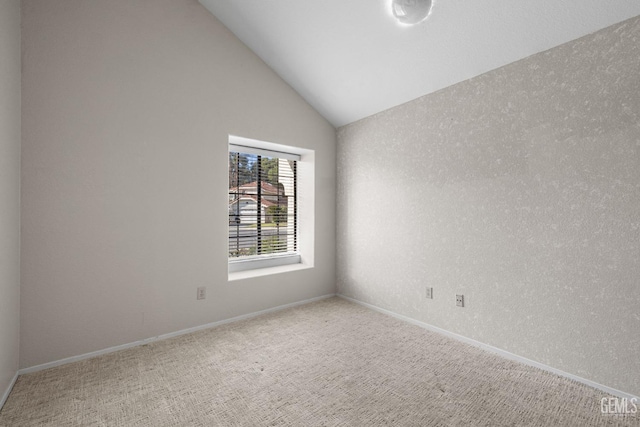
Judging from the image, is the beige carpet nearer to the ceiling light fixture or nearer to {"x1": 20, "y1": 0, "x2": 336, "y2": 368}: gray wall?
{"x1": 20, "y1": 0, "x2": 336, "y2": 368}: gray wall

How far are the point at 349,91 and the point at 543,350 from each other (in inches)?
112

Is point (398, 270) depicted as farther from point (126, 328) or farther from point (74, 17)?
point (74, 17)

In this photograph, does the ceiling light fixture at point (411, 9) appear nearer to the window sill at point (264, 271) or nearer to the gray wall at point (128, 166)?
the gray wall at point (128, 166)

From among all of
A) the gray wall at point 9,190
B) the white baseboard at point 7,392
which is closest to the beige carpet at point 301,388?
the white baseboard at point 7,392

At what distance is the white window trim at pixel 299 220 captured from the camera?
10.9ft

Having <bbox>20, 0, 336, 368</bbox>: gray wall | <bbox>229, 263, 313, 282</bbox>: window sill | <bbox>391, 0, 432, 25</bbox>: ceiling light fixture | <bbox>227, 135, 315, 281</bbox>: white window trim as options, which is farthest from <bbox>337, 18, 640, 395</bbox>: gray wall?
<bbox>20, 0, 336, 368</bbox>: gray wall

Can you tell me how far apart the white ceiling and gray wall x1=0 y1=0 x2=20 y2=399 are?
1.58 m

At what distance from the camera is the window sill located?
3154mm

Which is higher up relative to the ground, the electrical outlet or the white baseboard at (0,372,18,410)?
the electrical outlet

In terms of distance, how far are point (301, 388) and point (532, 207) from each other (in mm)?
2046

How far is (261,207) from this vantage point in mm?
3609

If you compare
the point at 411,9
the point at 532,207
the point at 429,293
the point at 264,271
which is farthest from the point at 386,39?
the point at 264,271

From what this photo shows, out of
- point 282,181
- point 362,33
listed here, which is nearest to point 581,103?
point 362,33

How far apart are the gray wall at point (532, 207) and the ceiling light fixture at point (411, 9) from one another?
780 millimetres
